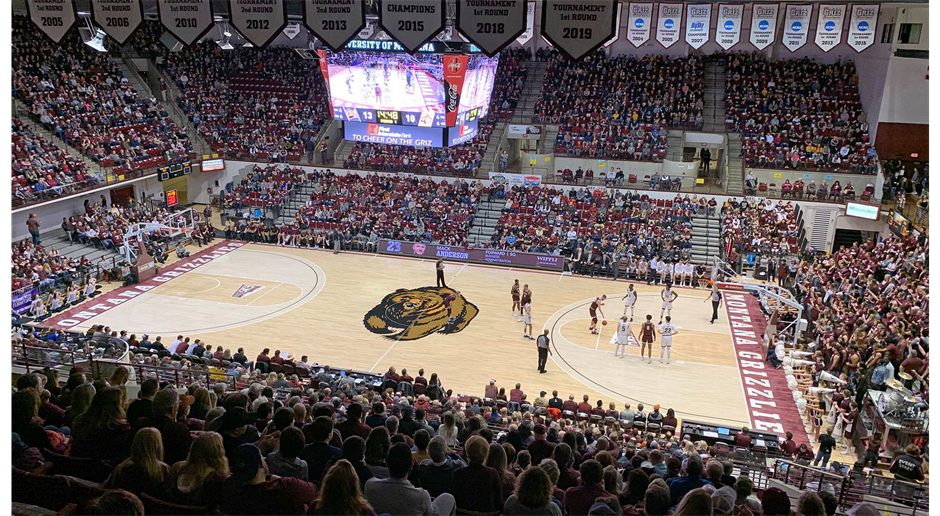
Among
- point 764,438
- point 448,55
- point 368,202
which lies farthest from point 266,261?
point 764,438

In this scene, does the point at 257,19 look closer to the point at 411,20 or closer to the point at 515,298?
the point at 411,20

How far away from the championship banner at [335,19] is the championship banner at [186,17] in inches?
72.1

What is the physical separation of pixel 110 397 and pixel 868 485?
9302 mm

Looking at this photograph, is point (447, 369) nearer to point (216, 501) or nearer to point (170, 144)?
point (216, 501)

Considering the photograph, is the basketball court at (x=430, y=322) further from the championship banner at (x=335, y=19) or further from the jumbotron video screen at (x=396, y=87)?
the championship banner at (x=335, y=19)

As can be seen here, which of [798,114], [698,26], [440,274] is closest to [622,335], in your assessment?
[440,274]

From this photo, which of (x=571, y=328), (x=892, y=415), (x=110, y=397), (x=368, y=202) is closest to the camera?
(x=110, y=397)

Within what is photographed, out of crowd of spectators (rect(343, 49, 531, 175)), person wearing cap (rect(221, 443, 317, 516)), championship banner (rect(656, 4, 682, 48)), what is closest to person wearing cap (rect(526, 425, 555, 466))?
person wearing cap (rect(221, 443, 317, 516))

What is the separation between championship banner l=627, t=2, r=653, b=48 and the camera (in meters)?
20.2

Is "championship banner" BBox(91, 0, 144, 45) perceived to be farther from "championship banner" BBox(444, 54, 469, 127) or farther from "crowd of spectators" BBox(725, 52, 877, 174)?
"crowd of spectators" BBox(725, 52, 877, 174)

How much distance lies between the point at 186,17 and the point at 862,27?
69.0ft

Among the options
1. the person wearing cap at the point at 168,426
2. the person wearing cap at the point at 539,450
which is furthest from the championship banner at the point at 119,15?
the person wearing cap at the point at 539,450

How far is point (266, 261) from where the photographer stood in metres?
28.0

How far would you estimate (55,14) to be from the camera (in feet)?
39.7
